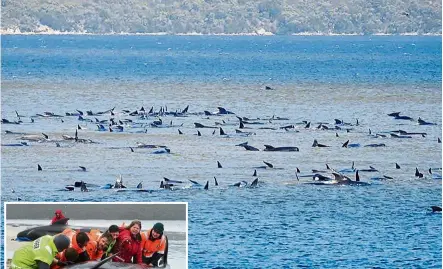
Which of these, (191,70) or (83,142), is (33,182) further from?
(191,70)

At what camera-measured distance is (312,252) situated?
40812 millimetres

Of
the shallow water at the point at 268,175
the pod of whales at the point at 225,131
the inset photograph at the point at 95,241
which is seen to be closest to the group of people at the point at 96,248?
the inset photograph at the point at 95,241

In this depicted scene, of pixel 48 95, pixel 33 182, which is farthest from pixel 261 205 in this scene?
pixel 48 95

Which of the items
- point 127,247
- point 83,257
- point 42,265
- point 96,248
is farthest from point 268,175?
point 42,265

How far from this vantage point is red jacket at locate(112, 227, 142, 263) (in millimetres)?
23781

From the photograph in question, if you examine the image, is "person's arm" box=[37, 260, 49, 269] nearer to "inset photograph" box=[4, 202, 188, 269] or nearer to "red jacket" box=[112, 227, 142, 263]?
"inset photograph" box=[4, 202, 188, 269]

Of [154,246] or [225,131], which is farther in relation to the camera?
[225,131]

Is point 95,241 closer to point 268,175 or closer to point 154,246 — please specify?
point 154,246

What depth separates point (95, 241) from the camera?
23.9m

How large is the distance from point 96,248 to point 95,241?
0.14 meters

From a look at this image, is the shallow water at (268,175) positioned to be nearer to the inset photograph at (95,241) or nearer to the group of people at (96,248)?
the inset photograph at (95,241)

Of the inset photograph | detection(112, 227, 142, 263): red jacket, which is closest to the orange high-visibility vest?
the inset photograph

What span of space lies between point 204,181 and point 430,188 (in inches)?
367

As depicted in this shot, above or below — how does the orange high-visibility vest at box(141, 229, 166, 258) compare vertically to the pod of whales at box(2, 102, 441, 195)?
below
